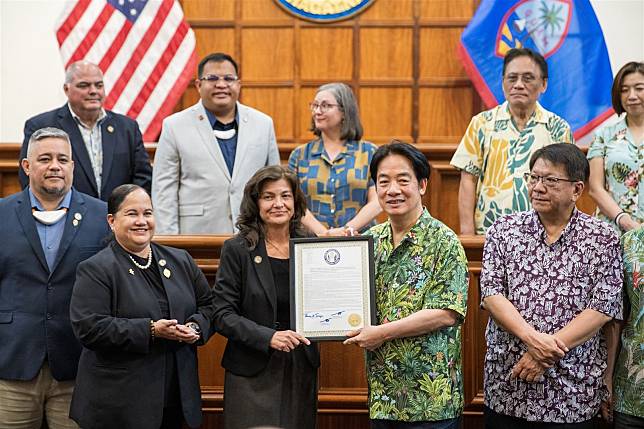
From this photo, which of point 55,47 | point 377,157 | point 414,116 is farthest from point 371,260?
point 55,47

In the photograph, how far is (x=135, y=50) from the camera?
665 cm

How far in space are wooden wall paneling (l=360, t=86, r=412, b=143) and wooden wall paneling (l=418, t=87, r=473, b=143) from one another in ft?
0.36

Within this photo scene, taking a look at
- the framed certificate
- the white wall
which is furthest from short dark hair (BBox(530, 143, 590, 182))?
the white wall

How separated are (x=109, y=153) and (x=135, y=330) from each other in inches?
61.7

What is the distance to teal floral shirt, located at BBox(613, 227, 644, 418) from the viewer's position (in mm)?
3211

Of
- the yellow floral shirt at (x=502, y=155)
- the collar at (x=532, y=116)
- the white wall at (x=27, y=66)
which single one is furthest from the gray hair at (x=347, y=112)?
the white wall at (x=27, y=66)

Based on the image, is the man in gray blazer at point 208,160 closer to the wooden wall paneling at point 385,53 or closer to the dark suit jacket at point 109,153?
the dark suit jacket at point 109,153

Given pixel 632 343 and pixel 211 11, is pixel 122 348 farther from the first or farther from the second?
pixel 211 11

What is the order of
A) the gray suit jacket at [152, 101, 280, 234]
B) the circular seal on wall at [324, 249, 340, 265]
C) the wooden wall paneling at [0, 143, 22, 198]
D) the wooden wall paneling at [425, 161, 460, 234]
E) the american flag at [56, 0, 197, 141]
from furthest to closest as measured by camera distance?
1. the american flag at [56, 0, 197, 141]
2. the wooden wall paneling at [0, 143, 22, 198]
3. the wooden wall paneling at [425, 161, 460, 234]
4. the gray suit jacket at [152, 101, 280, 234]
5. the circular seal on wall at [324, 249, 340, 265]

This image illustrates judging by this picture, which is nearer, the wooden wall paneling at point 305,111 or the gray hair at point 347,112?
the gray hair at point 347,112

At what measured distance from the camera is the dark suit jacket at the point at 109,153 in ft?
14.7

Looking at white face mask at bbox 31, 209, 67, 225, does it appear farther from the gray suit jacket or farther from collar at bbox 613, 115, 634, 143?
collar at bbox 613, 115, 634, 143

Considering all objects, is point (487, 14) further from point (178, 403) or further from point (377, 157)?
point (178, 403)

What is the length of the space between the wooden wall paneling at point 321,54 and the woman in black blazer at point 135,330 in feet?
12.6
